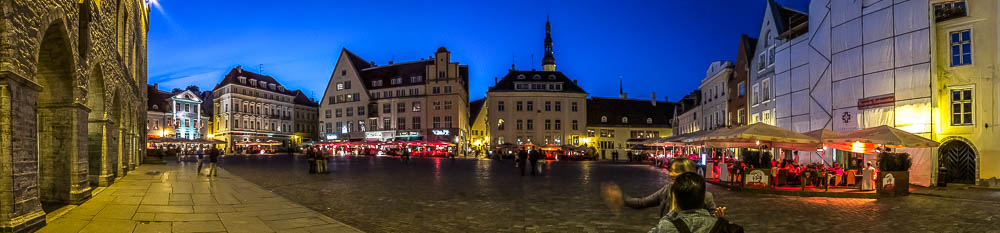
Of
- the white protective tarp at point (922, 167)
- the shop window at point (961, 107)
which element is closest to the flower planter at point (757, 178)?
the white protective tarp at point (922, 167)

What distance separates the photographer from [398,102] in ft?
233

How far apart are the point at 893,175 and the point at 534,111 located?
167 ft

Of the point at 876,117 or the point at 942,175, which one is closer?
the point at 942,175

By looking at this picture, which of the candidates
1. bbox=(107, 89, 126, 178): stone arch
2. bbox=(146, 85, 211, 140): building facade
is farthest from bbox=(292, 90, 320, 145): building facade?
bbox=(107, 89, 126, 178): stone arch

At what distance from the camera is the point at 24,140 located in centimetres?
801

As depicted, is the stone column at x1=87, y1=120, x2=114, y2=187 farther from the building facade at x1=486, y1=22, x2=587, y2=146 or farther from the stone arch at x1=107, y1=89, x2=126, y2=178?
the building facade at x1=486, y1=22, x2=587, y2=146

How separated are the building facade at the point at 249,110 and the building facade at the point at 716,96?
58.6m

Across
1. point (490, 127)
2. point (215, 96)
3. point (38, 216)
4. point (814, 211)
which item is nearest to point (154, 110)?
point (215, 96)

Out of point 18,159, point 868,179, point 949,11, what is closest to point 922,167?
point 949,11

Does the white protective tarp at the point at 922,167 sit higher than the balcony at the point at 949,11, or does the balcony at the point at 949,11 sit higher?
the balcony at the point at 949,11

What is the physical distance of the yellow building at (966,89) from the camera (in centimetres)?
1883

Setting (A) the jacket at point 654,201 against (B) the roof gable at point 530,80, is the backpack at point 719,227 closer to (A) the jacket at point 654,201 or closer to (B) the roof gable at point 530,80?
(A) the jacket at point 654,201

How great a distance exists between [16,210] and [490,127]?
58.3 meters

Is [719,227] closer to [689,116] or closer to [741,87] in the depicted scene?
[741,87]
